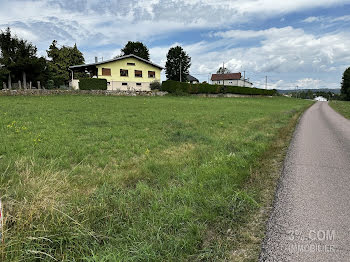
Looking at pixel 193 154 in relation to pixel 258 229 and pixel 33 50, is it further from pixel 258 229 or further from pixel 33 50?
pixel 33 50

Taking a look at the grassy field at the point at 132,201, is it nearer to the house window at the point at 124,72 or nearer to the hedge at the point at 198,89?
the hedge at the point at 198,89

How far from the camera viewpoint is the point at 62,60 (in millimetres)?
53844

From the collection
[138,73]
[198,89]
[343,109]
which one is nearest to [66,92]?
[138,73]

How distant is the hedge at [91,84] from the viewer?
32.2 m

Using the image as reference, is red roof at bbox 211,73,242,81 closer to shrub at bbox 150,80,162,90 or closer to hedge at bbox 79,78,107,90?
shrub at bbox 150,80,162,90

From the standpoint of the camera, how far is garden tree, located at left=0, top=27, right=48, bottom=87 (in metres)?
39.6

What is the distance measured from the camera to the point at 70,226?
8.92ft

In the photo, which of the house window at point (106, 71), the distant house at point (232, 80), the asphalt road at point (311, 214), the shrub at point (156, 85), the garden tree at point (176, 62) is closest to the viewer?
the asphalt road at point (311, 214)

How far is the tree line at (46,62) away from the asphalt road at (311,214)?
34.3 meters

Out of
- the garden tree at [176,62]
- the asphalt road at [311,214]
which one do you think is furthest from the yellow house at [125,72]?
the asphalt road at [311,214]

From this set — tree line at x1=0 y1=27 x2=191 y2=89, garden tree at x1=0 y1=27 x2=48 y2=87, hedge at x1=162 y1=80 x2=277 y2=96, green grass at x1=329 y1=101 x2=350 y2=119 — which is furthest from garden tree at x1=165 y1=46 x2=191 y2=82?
green grass at x1=329 y1=101 x2=350 y2=119

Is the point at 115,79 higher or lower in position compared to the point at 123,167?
higher

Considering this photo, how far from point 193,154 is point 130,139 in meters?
2.63

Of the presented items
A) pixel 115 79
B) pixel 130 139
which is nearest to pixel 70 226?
pixel 130 139
